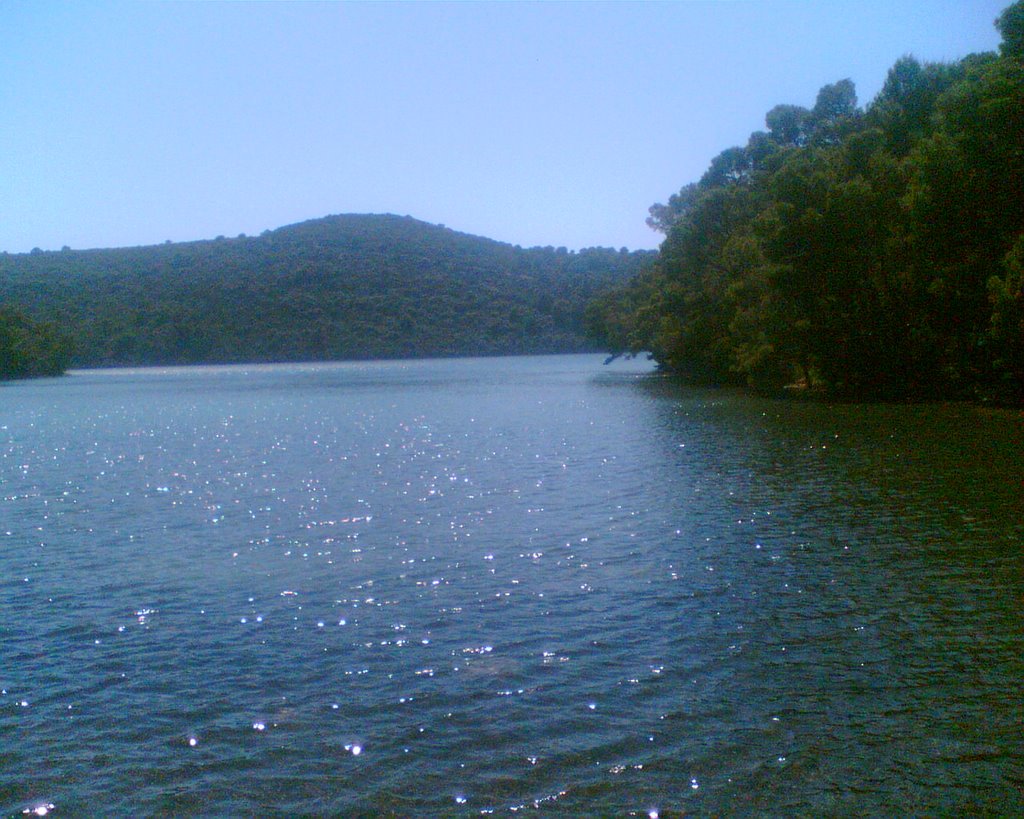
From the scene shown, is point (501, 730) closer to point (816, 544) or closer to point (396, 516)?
point (816, 544)

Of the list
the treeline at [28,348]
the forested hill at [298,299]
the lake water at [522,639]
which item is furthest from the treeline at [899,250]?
the forested hill at [298,299]

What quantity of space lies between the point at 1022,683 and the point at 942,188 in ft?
112

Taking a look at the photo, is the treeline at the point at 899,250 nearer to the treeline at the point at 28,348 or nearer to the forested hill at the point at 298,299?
the treeline at the point at 28,348

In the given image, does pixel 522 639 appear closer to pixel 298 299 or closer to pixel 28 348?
pixel 28 348

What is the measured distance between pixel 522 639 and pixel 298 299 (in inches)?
5459

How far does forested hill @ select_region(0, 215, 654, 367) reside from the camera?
13612 centimetres

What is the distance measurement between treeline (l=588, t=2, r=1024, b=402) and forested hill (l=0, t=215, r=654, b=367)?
8721 centimetres

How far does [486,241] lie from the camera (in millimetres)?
199125

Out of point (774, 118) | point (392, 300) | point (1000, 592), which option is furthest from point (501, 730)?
point (392, 300)

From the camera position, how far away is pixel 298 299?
477 ft

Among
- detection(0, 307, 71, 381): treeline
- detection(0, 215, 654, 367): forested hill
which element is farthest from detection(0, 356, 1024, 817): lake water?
detection(0, 215, 654, 367): forested hill

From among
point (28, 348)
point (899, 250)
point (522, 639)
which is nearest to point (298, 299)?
point (28, 348)

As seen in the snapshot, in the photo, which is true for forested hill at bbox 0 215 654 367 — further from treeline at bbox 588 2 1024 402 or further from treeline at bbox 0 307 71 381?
treeline at bbox 588 2 1024 402

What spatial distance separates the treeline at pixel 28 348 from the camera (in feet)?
353
